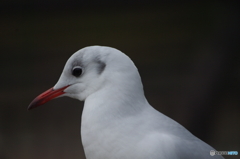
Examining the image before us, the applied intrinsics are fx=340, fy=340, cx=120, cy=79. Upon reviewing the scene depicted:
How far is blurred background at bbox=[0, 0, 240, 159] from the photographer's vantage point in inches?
75.9

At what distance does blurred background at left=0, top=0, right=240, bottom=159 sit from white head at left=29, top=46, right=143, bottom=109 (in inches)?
42.0

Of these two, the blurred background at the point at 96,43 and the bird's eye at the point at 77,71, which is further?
the blurred background at the point at 96,43

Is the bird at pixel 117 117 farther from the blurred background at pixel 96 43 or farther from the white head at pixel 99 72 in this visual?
the blurred background at pixel 96 43

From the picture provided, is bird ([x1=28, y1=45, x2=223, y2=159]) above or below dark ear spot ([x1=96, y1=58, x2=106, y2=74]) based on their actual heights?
below

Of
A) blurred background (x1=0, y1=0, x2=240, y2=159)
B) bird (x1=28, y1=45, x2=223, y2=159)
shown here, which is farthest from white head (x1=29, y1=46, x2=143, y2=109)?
blurred background (x1=0, y1=0, x2=240, y2=159)

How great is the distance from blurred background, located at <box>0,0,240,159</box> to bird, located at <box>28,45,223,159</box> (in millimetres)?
1040

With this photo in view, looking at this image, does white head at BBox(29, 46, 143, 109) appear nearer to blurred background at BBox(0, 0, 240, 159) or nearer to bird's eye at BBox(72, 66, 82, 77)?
bird's eye at BBox(72, 66, 82, 77)

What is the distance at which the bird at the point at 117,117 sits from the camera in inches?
28.8

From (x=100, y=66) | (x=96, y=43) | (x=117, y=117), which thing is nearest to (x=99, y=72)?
(x=100, y=66)

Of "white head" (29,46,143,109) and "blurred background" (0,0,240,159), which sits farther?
"blurred background" (0,0,240,159)

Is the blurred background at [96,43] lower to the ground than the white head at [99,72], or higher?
lower

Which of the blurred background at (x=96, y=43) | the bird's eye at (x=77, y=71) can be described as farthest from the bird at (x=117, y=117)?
the blurred background at (x=96, y=43)

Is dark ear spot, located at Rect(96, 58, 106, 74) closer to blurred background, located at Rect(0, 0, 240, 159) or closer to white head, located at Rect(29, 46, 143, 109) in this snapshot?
white head, located at Rect(29, 46, 143, 109)

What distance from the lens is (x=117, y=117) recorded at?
0.76m
